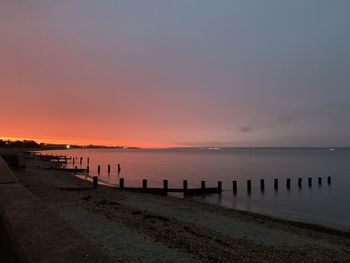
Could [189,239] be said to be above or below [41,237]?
below

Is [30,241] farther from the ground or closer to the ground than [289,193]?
farther from the ground

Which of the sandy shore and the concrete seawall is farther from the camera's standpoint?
the sandy shore

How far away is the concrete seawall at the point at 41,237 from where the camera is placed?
13.6ft

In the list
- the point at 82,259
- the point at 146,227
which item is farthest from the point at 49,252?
the point at 146,227

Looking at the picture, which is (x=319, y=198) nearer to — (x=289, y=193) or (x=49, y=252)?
(x=289, y=193)

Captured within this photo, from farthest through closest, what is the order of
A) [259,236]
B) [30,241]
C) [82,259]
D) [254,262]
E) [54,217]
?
[259,236], [254,262], [54,217], [30,241], [82,259]

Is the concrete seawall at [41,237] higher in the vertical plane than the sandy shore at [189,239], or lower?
higher

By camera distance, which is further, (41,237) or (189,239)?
(189,239)

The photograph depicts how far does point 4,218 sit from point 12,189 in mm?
3468

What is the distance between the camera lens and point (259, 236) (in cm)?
1370

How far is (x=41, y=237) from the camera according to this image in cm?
480

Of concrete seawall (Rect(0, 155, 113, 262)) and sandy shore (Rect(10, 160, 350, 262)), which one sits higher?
concrete seawall (Rect(0, 155, 113, 262))

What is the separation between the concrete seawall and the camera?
4.14 meters

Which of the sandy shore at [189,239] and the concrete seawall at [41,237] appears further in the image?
the sandy shore at [189,239]
